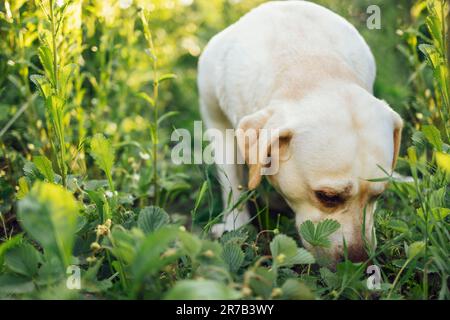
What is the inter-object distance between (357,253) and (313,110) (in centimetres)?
48

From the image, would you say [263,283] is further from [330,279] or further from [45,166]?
[45,166]

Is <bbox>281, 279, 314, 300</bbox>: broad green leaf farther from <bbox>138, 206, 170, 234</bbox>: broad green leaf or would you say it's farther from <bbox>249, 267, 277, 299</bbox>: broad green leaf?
<bbox>138, 206, 170, 234</bbox>: broad green leaf

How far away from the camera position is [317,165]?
1869mm

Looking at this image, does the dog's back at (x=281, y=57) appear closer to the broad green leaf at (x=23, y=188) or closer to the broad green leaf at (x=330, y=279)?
the broad green leaf at (x=330, y=279)

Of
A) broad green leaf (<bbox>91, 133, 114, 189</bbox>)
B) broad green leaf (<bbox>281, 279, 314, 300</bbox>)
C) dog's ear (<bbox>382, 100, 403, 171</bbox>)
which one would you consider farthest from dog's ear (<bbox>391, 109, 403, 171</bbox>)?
broad green leaf (<bbox>91, 133, 114, 189</bbox>)

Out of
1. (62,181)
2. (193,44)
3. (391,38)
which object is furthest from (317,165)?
(193,44)

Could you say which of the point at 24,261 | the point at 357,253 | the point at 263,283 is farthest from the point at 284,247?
the point at 24,261

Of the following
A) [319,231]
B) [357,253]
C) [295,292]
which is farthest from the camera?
[357,253]

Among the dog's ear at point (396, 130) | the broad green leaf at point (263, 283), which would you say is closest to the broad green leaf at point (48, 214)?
the broad green leaf at point (263, 283)

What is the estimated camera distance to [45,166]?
5.50 ft

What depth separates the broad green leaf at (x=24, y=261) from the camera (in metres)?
1.36

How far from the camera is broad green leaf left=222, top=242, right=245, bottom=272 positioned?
1490 mm

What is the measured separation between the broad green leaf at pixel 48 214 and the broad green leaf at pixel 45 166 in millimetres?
462
